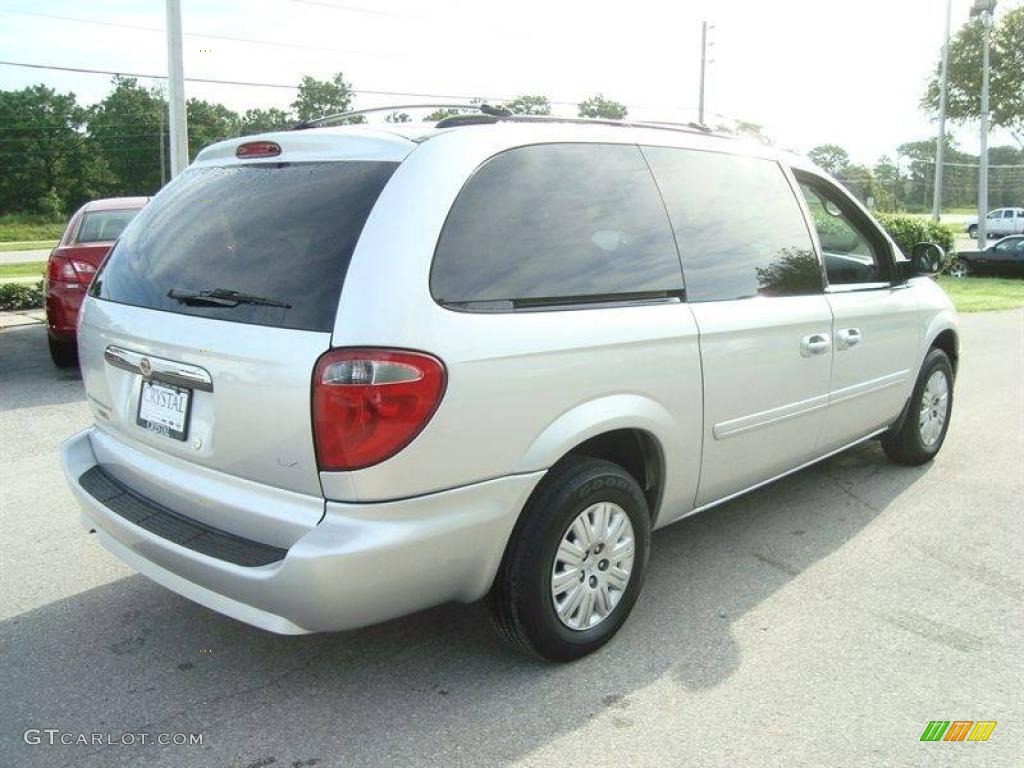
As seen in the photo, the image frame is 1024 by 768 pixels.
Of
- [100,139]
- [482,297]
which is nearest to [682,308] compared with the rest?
[482,297]

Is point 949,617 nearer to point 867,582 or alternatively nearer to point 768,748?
point 867,582

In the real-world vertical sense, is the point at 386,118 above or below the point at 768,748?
above

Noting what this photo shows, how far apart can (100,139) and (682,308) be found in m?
70.0

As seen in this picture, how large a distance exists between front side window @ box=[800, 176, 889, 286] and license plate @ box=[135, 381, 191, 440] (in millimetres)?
2945

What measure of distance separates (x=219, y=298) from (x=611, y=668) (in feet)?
5.93

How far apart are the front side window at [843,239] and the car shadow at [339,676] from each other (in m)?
1.55

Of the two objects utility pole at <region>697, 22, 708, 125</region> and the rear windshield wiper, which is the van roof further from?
utility pole at <region>697, 22, 708, 125</region>

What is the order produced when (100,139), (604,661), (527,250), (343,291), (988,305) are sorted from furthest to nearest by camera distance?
(100,139)
(988,305)
(604,661)
(527,250)
(343,291)

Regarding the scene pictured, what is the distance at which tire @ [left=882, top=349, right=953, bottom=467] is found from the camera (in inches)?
205

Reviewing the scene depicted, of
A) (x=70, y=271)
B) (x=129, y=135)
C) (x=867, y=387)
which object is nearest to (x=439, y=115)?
(x=867, y=387)

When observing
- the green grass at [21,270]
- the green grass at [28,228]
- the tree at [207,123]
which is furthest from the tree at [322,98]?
the green grass at [21,270]

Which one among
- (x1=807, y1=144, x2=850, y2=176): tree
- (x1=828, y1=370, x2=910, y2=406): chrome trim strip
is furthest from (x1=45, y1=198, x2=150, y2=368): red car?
(x1=807, y1=144, x2=850, y2=176): tree

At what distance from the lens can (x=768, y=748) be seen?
2666 millimetres

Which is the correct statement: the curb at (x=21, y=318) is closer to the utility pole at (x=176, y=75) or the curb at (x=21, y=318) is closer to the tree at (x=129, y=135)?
the utility pole at (x=176, y=75)
